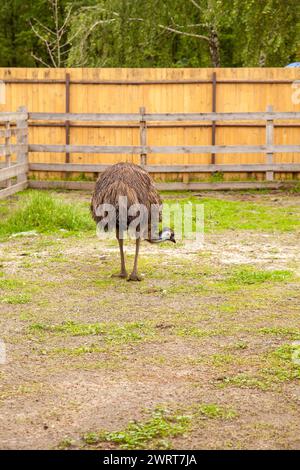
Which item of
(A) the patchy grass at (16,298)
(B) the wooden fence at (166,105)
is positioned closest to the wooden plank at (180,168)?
(B) the wooden fence at (166,105)

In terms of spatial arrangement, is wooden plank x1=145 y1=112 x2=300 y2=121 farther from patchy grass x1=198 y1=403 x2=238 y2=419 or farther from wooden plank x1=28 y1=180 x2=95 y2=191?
patchy grass x1=198 y1=403 x2=238 y2=419

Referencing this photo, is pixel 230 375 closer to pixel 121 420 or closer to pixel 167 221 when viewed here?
pixel 121 420

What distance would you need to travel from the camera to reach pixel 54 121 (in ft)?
56.5

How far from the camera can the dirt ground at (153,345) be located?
4703 mm

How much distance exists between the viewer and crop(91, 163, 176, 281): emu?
833cm

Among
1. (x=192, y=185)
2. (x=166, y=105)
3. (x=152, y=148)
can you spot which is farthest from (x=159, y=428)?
(x=166, y=105)

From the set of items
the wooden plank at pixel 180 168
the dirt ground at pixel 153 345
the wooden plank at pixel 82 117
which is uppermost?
the wooden plank at pixel 82 117

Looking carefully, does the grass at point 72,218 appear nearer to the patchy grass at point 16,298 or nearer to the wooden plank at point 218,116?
the wooden plank at point 218,116

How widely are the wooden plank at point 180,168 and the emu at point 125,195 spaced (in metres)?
7.66

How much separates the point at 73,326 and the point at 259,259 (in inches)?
131

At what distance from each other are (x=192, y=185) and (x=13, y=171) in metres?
3.37

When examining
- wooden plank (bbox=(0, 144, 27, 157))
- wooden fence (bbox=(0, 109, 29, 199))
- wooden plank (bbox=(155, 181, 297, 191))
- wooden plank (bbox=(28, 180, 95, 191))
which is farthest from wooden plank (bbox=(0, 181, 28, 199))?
wooden plank (bbox=(155, 181, 297, 191))
